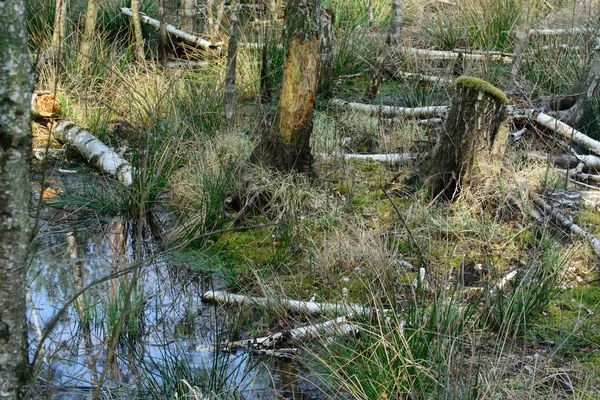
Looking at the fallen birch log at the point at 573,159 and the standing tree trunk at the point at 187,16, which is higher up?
the standing tree trunk at the point at 187,16

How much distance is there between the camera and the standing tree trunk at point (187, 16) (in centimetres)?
1176

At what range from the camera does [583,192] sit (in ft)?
19.6

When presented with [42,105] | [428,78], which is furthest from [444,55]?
[42,105]

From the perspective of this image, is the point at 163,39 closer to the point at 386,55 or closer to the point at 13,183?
the point at 386,55

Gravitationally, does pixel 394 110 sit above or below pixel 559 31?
below

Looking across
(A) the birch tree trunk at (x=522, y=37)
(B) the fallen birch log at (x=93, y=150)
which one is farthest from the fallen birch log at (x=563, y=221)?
(B) the fallen birch log at (x=93, y=150)

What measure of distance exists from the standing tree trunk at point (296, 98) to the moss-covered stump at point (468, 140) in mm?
1111

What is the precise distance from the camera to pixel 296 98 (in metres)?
5.85

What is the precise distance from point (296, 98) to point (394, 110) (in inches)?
101

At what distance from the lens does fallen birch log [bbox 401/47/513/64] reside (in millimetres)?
9273

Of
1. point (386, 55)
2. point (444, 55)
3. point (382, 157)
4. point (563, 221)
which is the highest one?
point (386, 55)

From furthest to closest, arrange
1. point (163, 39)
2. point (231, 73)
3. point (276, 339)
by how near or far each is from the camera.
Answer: point (163, 39) < point (231, 73) < point (276, 339)

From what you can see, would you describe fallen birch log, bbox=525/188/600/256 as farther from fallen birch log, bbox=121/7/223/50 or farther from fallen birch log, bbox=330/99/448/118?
fallen birch log, bbox=121/7/223/50

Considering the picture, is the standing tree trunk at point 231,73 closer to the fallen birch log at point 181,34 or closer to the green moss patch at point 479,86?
the green moss patch at point 479,86
